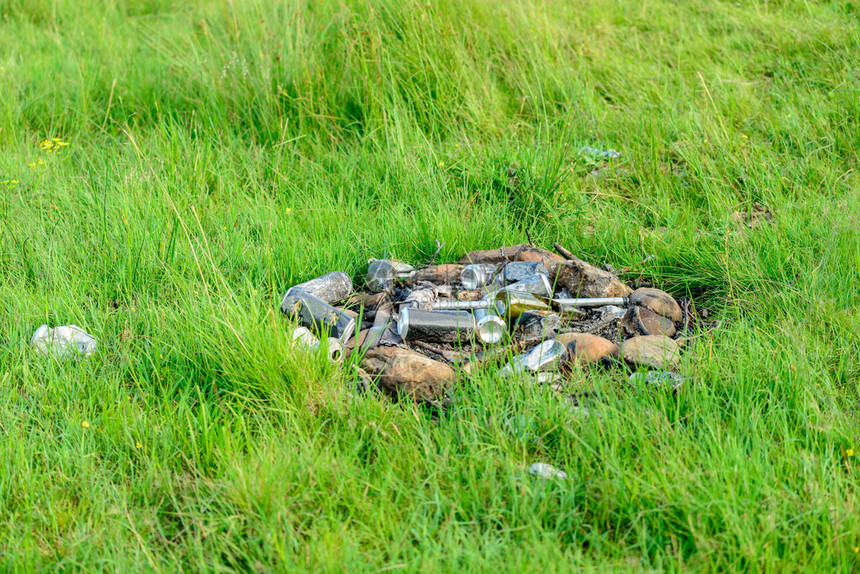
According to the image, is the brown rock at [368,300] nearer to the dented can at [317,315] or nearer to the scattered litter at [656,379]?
the dented can at [317,315]

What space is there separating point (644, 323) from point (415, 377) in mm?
1093

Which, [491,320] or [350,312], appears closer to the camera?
[491,320]

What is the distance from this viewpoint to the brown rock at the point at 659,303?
3.23 meters

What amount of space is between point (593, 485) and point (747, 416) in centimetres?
66

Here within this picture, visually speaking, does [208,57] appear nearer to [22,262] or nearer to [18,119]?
[18,119]

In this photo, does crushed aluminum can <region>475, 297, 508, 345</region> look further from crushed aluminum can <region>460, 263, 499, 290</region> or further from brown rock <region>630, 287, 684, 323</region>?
brown rock <region>630, 287, 684, 323</region>

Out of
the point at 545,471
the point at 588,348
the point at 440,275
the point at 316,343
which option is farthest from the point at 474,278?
the point at 545,471

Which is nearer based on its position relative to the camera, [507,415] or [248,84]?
[507,415]

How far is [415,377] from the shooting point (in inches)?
108

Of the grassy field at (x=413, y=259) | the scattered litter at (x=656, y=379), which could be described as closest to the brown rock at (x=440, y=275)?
the grassy field at (x=413, y=259)

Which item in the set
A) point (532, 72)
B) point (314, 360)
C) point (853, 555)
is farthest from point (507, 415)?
point (532, 72)

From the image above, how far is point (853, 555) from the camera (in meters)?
1.95

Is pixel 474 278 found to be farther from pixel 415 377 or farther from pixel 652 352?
pixel 652 352

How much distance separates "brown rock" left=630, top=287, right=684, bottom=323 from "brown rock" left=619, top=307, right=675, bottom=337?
0.15ft
